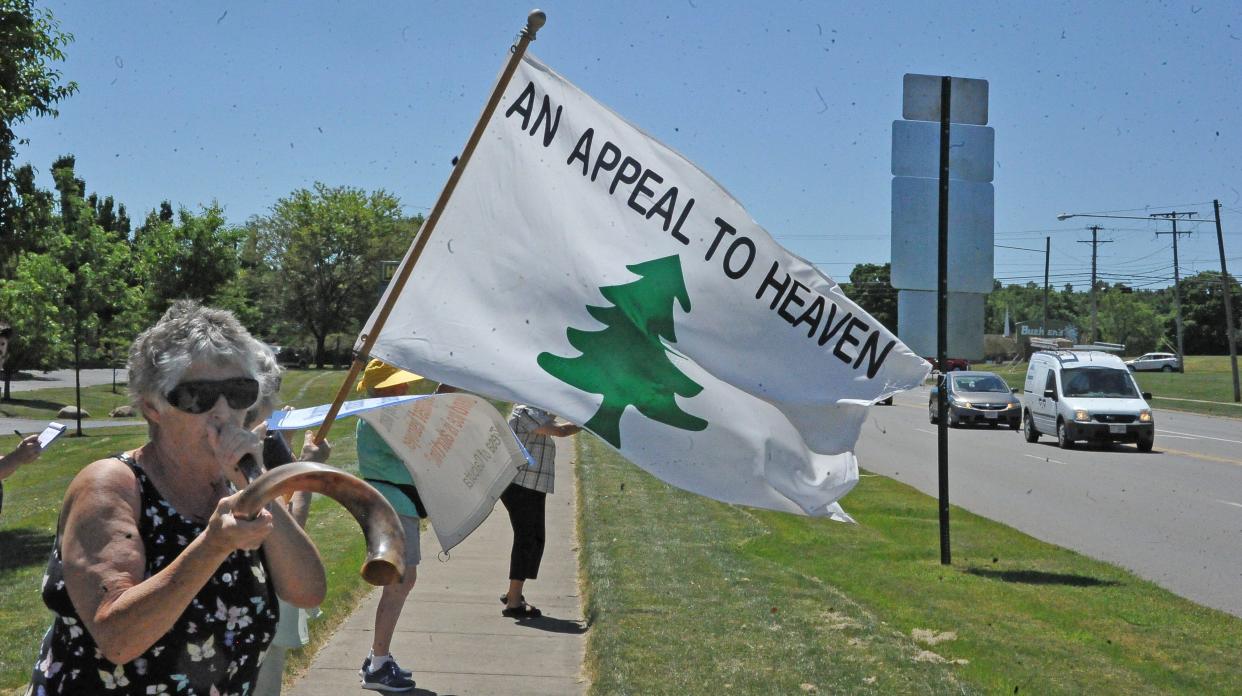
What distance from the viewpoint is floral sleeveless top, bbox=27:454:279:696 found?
2641 millimetres

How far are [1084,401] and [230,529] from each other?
2631 centimetres

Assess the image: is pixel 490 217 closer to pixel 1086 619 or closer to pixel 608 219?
pixel 608 219

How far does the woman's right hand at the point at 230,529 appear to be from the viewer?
2338mm

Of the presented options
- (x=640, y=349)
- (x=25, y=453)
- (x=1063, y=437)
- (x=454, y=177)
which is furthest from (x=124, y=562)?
(x=1063, y=437)

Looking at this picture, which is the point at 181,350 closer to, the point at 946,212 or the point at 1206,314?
the point at 946,212

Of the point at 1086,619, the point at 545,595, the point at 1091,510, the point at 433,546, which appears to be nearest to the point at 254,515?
the point at 545,595

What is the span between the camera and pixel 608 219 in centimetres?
477

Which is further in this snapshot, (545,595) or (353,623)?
(545,595)

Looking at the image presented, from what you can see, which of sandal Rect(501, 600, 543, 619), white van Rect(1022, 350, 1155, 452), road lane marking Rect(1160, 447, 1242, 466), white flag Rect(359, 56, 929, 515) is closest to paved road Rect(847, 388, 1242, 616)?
road lane marking Rect(1160, 447, 1242, 466)

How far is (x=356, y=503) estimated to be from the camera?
2455 millimetres

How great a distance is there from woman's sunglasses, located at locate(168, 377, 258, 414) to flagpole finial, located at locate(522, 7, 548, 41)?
6.36 feet

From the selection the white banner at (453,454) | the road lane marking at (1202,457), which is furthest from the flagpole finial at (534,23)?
the road lane marking at (1202,457)

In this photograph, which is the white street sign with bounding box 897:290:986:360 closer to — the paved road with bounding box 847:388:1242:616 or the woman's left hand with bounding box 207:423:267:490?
the paved road with bounding box 847:388:1242:616

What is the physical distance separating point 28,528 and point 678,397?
32.3 ft
